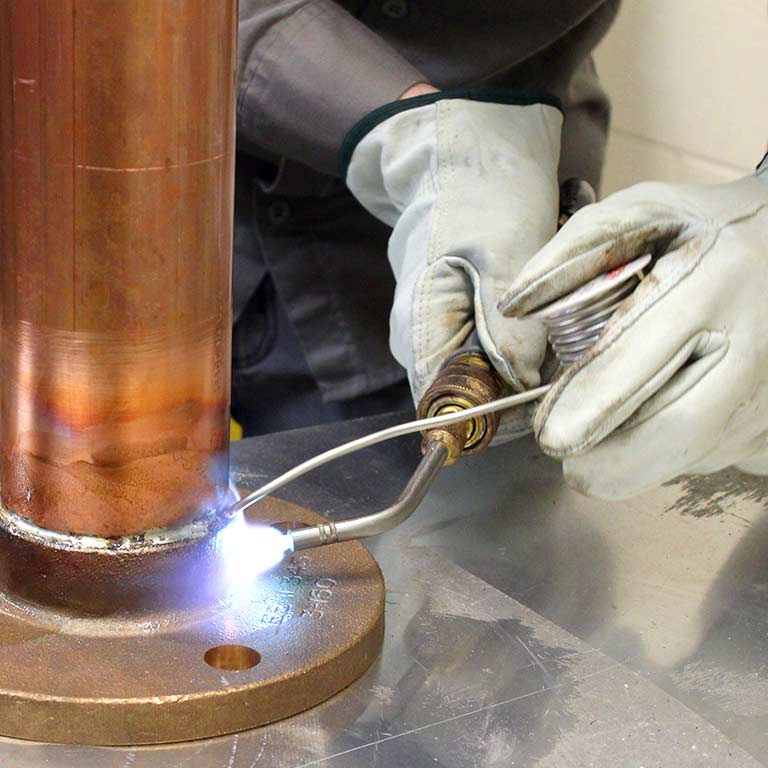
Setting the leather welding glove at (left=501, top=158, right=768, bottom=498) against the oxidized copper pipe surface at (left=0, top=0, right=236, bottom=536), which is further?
the leather welding glove at (left=501, top=158, right=768, bottom=498)

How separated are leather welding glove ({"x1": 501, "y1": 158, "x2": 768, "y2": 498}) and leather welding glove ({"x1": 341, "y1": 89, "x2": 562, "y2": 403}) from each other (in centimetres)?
13

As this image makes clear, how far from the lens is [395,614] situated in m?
0.73

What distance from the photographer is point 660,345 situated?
684 mm

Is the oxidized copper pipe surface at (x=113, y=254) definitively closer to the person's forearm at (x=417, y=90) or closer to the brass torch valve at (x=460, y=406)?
the brass torch valve at (x=460, y=406)

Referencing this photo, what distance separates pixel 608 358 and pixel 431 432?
0.13 metres

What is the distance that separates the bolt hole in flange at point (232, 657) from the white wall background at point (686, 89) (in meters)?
1.43

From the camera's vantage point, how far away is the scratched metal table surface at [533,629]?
0.60 m

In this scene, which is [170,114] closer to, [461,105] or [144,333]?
[144,333]

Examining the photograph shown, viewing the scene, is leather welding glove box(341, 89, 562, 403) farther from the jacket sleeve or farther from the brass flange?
the brass flange

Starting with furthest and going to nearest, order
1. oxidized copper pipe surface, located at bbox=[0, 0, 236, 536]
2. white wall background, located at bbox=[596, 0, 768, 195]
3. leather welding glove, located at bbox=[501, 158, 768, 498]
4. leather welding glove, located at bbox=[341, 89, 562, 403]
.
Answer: white wall background, located at bbox=[596, 0, 768, 195]
leather welding glove, located at bbox=[341, 89, 562, 403]
leather welding glove, located at bbox=[501, 158, 768, 498]
oxidized copper pipe surface, located at bbox=[0, 0, 236, 536]

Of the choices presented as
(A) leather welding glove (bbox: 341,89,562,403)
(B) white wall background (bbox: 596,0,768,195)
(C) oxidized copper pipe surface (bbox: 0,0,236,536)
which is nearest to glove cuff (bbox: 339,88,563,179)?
(A) leather welding glove (bbox: 341,89,562,403)

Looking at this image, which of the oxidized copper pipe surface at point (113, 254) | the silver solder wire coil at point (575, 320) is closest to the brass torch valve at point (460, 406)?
the silver solder wire coil at point (575, 320)

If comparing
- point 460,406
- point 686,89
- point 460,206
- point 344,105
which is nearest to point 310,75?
point 344,105

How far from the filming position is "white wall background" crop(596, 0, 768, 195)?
1842 mm
